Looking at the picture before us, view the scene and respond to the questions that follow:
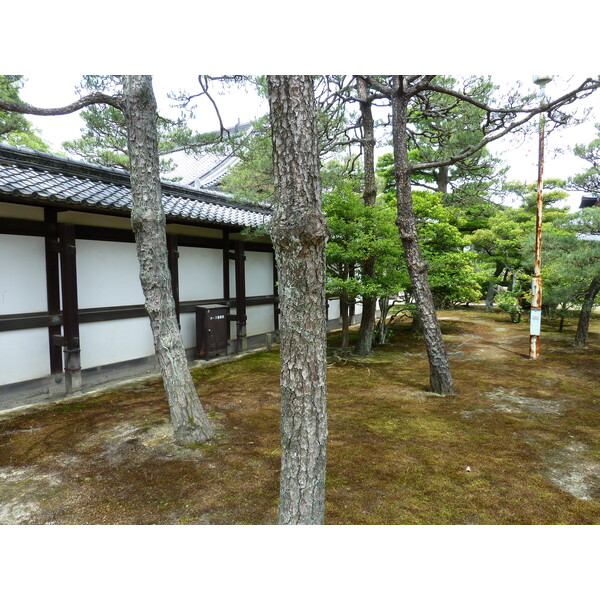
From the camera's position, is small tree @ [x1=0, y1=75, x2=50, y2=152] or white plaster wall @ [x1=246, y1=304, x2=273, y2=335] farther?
white plaster wall @ [x1=246, y1=304, x2=273, y2=335]

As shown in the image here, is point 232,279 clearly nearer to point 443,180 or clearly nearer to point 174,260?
point 174,260

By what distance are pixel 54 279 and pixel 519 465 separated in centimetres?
701

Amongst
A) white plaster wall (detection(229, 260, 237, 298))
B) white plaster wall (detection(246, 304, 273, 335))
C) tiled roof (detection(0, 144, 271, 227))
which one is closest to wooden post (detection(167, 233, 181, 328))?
tiled roof (detection(0, 144, 271, 227))

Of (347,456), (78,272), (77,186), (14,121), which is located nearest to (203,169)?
(14,121)

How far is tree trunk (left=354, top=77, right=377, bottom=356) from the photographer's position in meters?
8.77

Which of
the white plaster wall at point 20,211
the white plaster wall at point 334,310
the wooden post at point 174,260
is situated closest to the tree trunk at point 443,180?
the white plaster wall at point 334,310

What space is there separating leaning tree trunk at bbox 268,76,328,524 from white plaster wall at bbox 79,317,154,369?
5.86 metres

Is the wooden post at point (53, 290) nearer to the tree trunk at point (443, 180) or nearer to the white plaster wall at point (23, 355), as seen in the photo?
the white plaster wall at point (23, 355)

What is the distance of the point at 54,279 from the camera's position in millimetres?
6438

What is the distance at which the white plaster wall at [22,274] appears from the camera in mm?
5871

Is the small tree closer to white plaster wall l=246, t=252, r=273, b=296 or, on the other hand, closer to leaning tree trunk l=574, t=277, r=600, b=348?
white plaster wall l=246, t=252, r=273, b=296

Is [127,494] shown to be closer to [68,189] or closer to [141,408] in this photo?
[141,408]

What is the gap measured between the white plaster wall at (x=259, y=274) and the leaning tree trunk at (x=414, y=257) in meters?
5.26

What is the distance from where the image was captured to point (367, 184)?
8.82m
